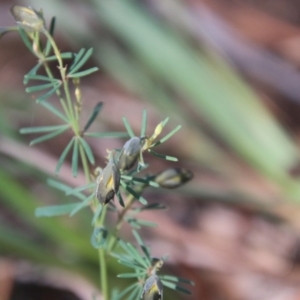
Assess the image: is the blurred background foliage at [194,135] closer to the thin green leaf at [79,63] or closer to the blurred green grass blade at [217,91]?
the blurred green grass blade at [217,91]

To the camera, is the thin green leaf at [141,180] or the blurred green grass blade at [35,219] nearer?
the thin green leaf at [141,180]

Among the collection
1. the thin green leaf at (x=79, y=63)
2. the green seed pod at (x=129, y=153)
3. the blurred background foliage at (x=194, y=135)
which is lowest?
the green seed pod at (x=129, y=153)

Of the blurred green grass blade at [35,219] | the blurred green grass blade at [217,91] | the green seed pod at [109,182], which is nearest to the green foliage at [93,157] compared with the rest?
the green seed pod at [109,182]

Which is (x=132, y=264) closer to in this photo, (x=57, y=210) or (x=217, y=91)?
(x=57, y=210)

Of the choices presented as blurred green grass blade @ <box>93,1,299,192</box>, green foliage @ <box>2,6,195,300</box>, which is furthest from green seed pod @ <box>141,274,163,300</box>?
blurred green grass blade @ <box>93,1,299,192</box>

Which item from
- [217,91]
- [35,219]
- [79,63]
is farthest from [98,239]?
[217,91]

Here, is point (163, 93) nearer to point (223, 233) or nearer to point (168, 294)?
point (223, 233)
